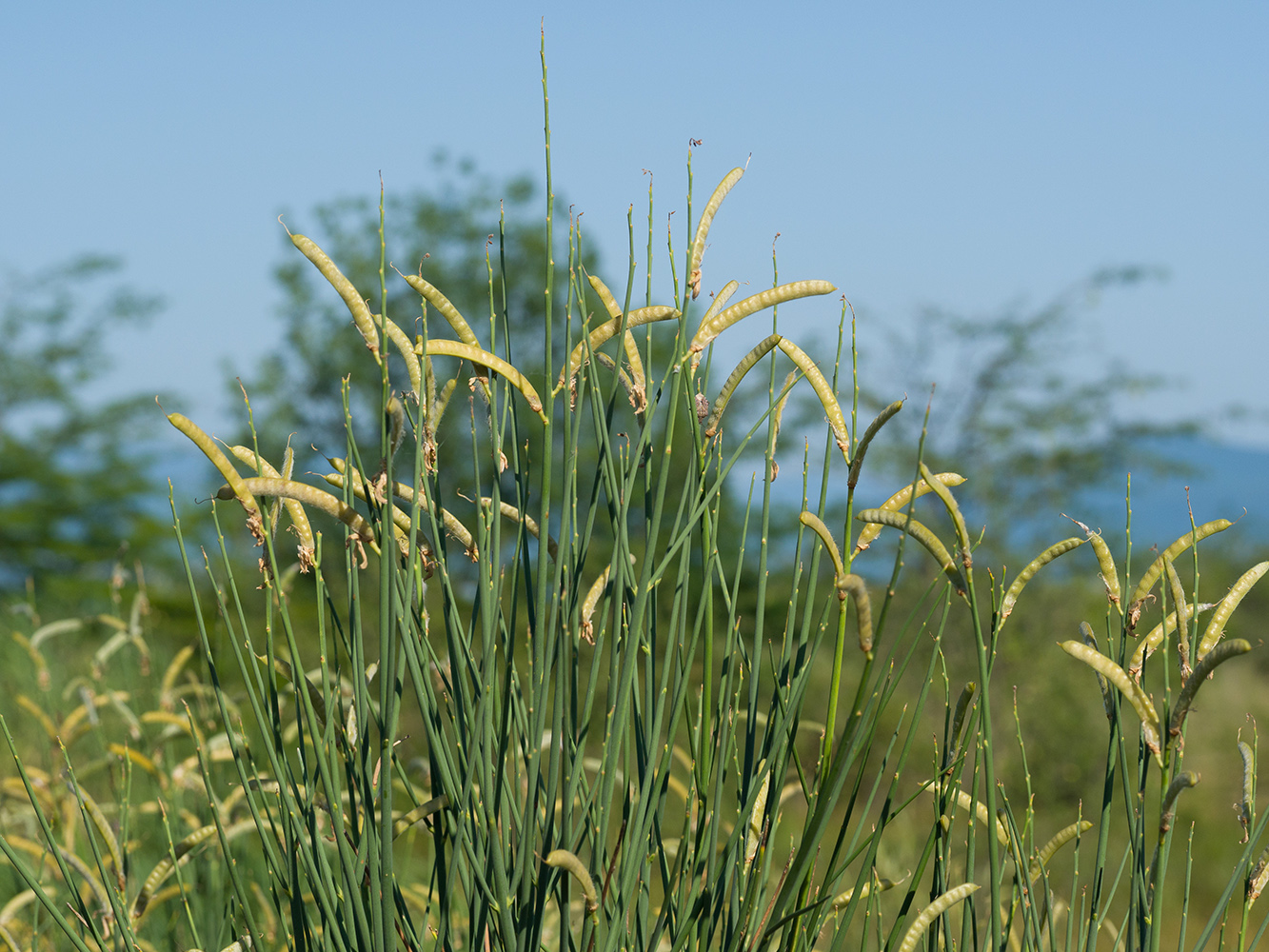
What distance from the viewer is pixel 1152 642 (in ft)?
3.92

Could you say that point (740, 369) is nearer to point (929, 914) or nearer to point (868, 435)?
point (868, 435)

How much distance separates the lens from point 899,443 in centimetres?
941

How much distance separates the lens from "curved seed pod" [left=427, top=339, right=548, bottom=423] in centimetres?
102

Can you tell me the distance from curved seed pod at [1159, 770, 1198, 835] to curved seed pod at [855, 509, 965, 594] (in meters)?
0.30

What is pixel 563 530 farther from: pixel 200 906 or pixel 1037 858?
pixel 200 906

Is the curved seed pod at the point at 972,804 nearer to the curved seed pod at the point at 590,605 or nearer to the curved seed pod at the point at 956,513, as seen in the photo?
the curved seed pod at the point at 956,513

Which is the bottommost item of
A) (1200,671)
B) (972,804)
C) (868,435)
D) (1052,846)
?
(1052,846)

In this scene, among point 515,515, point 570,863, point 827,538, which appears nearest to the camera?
point 570,863

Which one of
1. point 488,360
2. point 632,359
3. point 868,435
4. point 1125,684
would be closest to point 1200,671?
point 1125,684

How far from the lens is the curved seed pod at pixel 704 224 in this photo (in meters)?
1.07

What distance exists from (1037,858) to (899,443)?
848 centimetres

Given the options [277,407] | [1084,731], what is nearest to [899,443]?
[1084,731]

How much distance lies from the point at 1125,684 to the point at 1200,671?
7cm

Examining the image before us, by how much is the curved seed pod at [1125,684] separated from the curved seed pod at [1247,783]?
0.11 m
